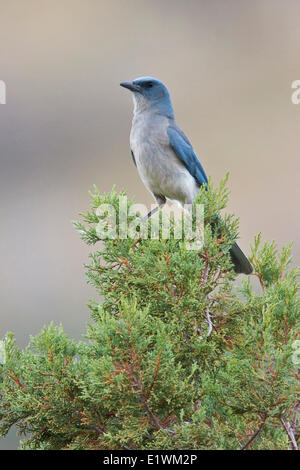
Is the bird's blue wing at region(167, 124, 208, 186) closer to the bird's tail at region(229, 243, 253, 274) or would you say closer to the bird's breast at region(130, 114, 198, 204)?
the bird's breast at region(130, 114, 198, 204)

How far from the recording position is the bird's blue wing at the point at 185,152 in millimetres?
3457

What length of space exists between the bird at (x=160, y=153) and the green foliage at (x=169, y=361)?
5.10 feet

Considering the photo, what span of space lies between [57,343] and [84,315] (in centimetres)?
525

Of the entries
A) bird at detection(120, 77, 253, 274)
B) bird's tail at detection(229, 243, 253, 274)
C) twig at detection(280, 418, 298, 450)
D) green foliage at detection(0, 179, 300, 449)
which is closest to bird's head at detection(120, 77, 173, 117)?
bird at detection(120, 77, 253, 274)

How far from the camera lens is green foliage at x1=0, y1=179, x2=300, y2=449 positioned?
1.39m

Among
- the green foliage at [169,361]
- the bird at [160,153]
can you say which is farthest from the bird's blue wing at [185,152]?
the green foliage at [169,361]

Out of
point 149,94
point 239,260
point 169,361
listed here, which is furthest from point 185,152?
point 169,361

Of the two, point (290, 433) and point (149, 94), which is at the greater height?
point (149, 94)

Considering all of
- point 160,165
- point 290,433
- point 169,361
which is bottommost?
point 290,433

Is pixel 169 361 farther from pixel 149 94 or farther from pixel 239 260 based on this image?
pixel 149 94

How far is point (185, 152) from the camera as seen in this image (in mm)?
3477

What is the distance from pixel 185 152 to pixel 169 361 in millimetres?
2236

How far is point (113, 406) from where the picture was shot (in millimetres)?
1424

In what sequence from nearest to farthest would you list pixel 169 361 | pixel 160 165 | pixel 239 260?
pixel 169 361 → pixel 239 260 → pixel 160 165
